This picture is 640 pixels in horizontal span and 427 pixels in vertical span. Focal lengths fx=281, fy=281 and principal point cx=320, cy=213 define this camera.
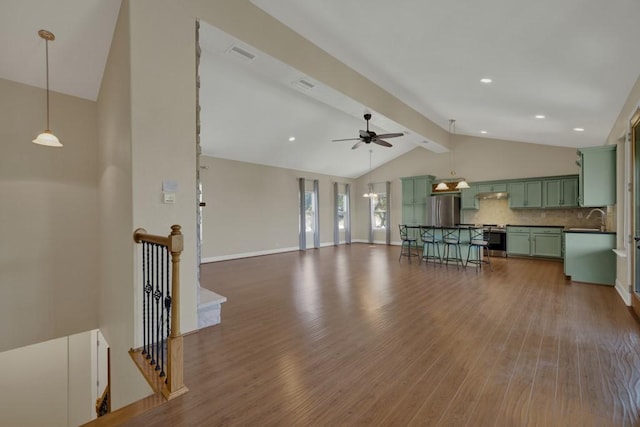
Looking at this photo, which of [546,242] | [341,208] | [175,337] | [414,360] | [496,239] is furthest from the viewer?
[341,208]

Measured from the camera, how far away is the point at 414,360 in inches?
93.0

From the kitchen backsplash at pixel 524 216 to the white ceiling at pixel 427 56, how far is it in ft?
6.38

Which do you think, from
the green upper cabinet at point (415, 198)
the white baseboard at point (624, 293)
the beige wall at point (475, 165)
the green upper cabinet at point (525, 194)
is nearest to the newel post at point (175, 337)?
the white baseboard at point (624, 293)

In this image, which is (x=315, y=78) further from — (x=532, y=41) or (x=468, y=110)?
(x=468, y=110)

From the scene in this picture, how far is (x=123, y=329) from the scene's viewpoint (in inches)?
115

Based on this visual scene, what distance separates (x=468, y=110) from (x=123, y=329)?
22.4 ft

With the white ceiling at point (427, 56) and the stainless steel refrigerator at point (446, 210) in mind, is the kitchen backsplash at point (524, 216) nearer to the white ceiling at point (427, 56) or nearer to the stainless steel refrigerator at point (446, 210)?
the stainless steel refrigerator at point (446, 210)

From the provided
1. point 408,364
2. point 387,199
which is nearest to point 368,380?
point 408,364

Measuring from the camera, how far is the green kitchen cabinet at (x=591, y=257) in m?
4.56

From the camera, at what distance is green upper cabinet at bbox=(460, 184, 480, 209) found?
865 centimetres

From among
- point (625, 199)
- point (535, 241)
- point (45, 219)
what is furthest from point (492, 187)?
point (45, 219)

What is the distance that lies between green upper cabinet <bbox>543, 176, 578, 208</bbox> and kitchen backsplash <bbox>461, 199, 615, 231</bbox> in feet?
1.20

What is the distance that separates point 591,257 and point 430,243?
2.93 m

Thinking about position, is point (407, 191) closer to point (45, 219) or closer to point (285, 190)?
point (285, 190)
